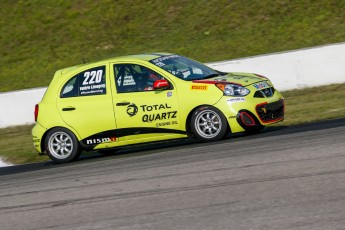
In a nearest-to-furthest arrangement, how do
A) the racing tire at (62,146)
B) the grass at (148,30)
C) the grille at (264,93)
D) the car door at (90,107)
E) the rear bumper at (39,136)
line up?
1. the grille at (264,93)
2. the car door at (90,107)
3. the racing tire at (62,146)
4. the rear bumper at (39,136)
5. the grass at (148,30)

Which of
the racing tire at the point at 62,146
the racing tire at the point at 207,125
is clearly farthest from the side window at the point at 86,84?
the racing tire at the point at 207,125

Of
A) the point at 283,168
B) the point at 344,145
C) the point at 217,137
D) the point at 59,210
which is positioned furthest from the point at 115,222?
the point at 217,137

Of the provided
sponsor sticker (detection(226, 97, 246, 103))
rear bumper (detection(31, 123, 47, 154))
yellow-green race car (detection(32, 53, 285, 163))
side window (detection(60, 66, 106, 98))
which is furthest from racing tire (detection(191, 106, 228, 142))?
rear bumper (detection(31, 123, 47, 154))

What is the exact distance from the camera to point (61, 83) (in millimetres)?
12594

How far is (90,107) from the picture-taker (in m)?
12.2

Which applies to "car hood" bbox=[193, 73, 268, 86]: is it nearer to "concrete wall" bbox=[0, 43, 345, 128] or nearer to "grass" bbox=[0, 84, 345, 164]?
"grass" bbox=[0, 84, 345, 164]

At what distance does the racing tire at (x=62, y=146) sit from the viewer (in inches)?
486

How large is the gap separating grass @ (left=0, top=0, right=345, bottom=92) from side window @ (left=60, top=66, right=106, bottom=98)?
1093cm

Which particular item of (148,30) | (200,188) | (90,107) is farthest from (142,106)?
(148,30)

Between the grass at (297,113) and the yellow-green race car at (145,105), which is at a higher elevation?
the yellow-green race car at (145,105)

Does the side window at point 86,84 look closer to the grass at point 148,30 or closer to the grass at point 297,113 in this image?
the grass at point 297,113

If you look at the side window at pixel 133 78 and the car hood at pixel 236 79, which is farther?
the side window at pixel 133 78

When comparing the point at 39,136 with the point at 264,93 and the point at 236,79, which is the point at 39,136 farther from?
the point at 264,93

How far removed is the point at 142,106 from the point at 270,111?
1.98 m
